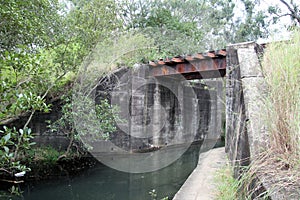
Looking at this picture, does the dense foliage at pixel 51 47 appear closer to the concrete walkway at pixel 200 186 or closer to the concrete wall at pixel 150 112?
the concrete wall at pixel 150 112

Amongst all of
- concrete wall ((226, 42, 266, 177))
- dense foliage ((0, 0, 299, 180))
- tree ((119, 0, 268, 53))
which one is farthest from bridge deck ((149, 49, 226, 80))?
concrete wall ((226, 42, 266, 177))

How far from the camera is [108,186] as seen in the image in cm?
510

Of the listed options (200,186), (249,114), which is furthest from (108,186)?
(249,114)

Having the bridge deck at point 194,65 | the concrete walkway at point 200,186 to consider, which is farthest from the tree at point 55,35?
the concrete walkway at point 200,186

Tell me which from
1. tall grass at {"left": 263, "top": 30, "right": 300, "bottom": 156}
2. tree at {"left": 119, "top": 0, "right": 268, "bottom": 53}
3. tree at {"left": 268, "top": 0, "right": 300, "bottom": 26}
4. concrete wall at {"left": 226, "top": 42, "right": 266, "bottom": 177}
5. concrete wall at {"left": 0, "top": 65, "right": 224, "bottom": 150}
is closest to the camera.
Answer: tall grass at {"left": 263, "top": 30, "right": 300, "bottom": 156}

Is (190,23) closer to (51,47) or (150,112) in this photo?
(150,112)

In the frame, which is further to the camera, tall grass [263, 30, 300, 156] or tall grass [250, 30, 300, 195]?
tall grass [263, 30, 300, 156]

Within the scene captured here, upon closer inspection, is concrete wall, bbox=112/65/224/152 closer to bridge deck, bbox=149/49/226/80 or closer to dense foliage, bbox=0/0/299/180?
bridge deck, bbox=149/49/226/80

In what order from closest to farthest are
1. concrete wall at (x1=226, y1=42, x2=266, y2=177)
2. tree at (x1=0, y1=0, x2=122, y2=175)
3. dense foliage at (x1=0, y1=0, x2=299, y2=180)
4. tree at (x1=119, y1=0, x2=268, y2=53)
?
concrete wall at (x1=226, y1=42, x2=266, y2=177) < dense foliage at (x1=0, y1=0, x2=299, y2=180) < tree at (x1=0, y1=0, x2=122, y2=175) < tree at (x1=119, y1=0, x2=268, y2=53)

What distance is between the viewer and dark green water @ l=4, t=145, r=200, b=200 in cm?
454

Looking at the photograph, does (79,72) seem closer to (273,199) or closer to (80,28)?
(80,28)

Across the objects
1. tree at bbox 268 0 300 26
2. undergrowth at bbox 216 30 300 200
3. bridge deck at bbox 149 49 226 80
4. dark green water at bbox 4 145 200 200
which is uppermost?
tree at bbox 268 0 300 26

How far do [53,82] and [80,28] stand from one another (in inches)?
56.7

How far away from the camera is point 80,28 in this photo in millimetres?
5555
